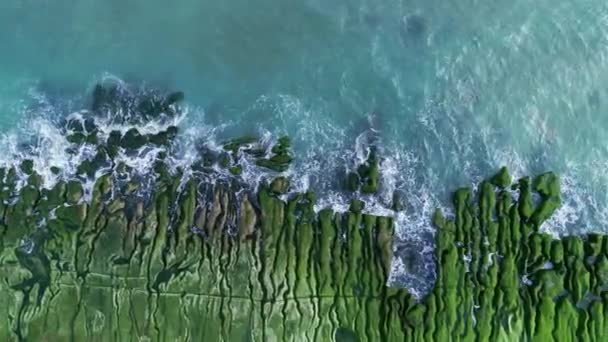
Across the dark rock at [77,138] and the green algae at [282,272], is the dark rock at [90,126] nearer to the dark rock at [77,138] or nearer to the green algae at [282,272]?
the dark rock at [77,138]

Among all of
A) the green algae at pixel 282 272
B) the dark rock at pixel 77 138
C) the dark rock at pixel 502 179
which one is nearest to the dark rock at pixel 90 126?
the dark rock at pixel 77 138

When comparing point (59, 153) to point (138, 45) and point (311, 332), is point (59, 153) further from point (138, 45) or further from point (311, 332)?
point (311, 332)

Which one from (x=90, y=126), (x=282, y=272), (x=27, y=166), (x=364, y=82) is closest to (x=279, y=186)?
(x=282, y=272)

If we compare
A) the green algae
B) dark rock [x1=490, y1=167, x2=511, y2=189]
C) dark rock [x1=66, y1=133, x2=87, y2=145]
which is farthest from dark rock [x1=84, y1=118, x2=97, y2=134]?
dark rock [x1=490, y1=167, x2=511, y2=189]

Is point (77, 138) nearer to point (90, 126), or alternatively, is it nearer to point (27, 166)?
point (90, 126)

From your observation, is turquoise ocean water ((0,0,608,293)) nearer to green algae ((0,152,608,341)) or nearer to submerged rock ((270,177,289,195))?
submerged rock ((270,177,289,195))

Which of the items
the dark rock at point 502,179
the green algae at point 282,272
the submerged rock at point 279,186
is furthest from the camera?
the submerged rock at point 279,186
